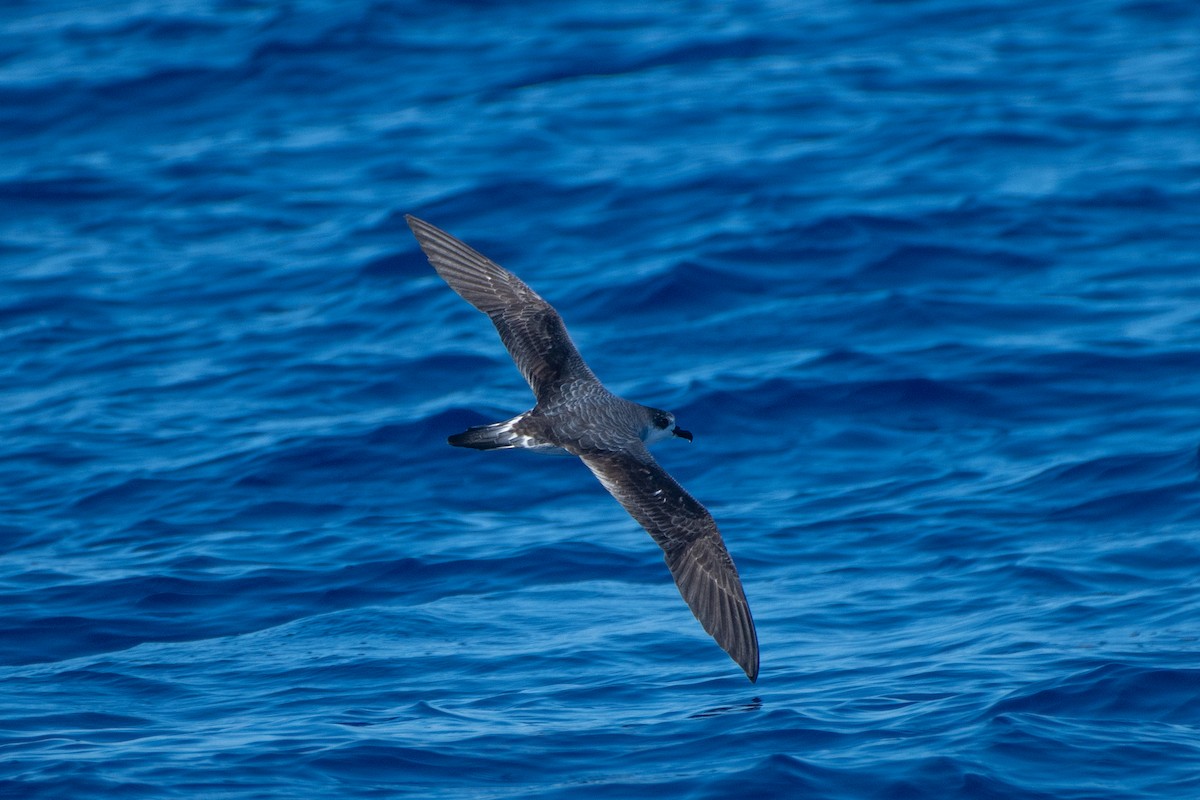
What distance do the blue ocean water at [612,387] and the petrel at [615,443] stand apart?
0.48 metres

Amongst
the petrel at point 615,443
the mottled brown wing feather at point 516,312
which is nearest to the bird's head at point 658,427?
the petrel at point 615,443

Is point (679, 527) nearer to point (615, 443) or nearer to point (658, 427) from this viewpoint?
point (615, 443)

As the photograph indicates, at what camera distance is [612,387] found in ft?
35.4

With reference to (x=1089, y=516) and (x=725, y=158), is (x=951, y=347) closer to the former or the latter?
(x=1089, y=516)

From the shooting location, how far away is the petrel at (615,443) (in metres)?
7.16

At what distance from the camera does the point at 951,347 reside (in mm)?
11070

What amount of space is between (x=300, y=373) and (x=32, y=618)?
3.19 metres

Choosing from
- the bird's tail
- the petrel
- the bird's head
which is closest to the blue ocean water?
the petrel

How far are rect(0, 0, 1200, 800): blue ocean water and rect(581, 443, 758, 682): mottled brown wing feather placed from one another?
514 mm

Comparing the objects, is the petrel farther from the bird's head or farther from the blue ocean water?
the blue ocean water

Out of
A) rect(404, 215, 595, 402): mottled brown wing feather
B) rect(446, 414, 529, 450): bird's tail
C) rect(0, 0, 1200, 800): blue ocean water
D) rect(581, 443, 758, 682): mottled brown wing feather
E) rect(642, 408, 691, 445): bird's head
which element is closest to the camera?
rect(0, 0, 1200, 800): blue ocean water

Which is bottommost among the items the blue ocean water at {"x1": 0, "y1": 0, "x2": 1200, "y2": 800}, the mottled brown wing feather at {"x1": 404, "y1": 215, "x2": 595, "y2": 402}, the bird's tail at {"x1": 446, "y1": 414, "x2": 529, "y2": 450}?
the blue ocean water at {"x1": 0, "y1": 0, "x2": 1200, "y2": 800}

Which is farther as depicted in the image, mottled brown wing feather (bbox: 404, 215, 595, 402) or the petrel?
mottled brown wing feather (bbox: 404, 215, 595, 402)

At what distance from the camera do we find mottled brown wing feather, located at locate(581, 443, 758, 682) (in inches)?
283
